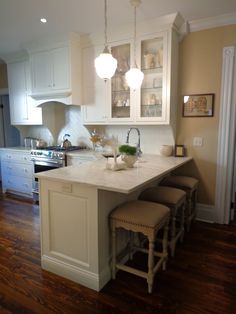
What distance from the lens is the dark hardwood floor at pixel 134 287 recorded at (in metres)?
1.83

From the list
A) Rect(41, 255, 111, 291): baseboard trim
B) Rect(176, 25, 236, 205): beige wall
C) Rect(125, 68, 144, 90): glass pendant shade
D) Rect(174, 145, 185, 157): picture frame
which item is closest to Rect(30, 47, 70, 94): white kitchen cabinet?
Rect(125, 68, 144, 90): glass pendant shade

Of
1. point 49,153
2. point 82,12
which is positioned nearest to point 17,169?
point 49,153

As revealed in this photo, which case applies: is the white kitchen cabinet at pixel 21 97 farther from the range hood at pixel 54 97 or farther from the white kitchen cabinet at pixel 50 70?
the white kitchen cabinet at pixel 50 70

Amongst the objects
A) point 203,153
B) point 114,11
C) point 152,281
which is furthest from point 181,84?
point 152,281

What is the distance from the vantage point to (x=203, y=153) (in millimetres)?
3324

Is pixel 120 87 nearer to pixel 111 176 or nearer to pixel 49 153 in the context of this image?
pixel 49 153

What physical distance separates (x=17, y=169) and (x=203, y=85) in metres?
3.57

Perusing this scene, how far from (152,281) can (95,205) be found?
79 cm

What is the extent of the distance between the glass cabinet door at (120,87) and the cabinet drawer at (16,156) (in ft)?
6.05

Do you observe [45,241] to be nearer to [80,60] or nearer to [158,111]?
[158,111]

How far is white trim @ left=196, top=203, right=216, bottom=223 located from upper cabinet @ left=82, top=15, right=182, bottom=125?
4.26 feet

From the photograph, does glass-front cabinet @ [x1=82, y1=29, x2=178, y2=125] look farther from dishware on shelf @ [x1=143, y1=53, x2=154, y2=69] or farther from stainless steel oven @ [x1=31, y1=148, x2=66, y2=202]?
stainless steel oven @ [x1=31, y1=148, x2=66, y2=202]

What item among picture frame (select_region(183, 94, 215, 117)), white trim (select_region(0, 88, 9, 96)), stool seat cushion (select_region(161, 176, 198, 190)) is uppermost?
white trim (select_region(0, 88, 9, 96))

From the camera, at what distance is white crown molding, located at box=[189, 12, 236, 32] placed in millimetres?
2920
